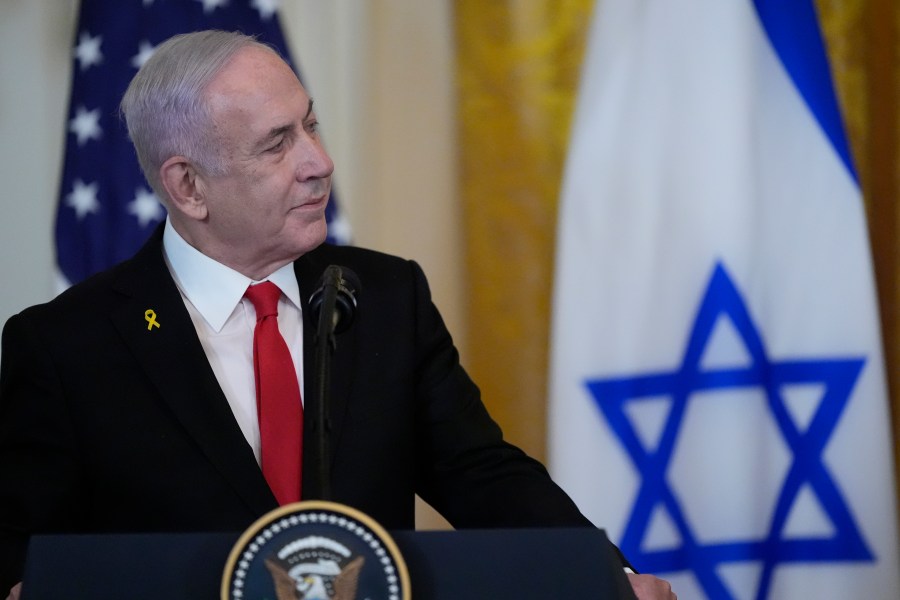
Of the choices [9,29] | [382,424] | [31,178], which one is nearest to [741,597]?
[382,424]

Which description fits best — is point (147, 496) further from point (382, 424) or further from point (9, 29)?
point (9, 29)

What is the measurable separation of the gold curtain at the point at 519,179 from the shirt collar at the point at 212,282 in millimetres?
1094

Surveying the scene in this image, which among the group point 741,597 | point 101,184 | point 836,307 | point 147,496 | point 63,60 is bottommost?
point 741,597

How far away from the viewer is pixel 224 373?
6.66 ft

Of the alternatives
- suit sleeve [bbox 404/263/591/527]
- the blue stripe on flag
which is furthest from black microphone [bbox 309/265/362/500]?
the blue stripe on flag

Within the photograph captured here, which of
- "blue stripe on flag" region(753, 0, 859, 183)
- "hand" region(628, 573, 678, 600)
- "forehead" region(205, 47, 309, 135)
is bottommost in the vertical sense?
"hand" region(628, 573, 678, 600)

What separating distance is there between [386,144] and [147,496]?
145 centimetres

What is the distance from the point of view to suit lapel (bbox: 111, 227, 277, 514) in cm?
190

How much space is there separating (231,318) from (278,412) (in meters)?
0.22

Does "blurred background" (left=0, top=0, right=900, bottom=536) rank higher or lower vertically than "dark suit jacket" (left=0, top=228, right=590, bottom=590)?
higher

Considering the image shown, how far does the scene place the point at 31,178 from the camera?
304cm

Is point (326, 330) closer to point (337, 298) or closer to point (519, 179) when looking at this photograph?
point (337, 298)

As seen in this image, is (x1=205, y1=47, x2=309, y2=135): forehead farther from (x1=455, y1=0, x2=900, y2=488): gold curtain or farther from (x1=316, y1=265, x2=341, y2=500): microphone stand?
(x1=455, y1=0, x2=900, y2=488): gold curtain

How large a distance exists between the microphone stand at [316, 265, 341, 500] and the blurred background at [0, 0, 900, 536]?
5.00 ft
